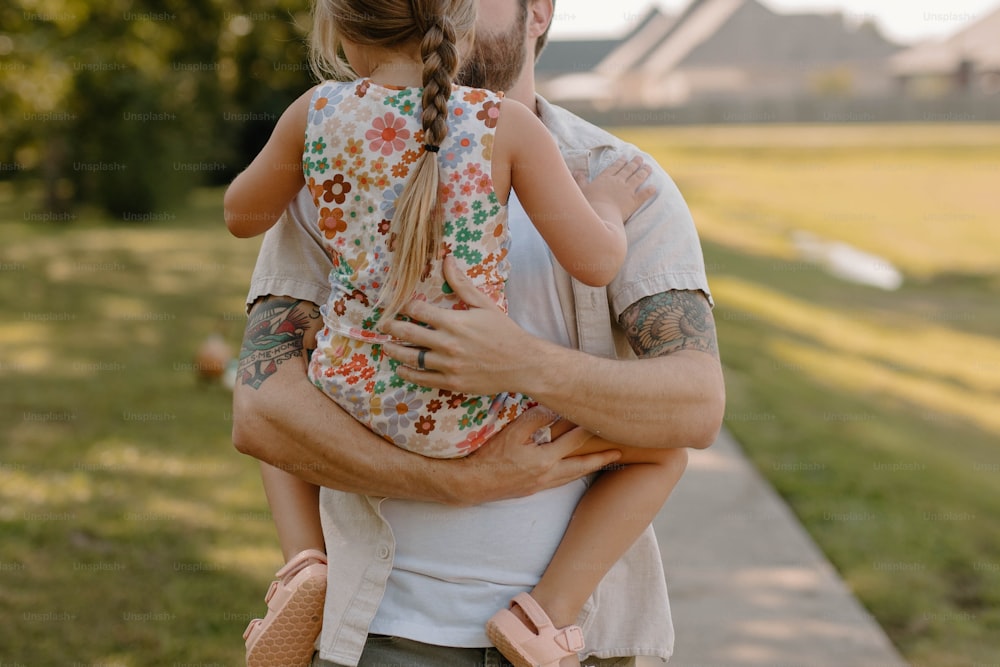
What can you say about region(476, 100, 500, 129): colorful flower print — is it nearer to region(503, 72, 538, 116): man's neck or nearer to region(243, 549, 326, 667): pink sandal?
region(503, 72, 538, 116): man's neck

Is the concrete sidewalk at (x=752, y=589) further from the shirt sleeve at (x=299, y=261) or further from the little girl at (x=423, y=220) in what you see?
the shirt sleeve at (x=299, y=261)

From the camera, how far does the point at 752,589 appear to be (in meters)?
4.49

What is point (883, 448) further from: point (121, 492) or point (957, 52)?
point (957, 52)

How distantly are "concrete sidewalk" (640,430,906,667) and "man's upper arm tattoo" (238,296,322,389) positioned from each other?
7.87ft

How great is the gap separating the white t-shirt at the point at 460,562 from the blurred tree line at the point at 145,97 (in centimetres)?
1031

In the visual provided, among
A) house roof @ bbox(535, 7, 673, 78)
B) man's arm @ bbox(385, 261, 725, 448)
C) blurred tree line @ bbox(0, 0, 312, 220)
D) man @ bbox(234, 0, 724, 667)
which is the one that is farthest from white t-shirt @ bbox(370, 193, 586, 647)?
house roof @ bbox(535, 7, 673, 78)

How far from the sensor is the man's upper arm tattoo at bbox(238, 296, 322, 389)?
6.37 ft

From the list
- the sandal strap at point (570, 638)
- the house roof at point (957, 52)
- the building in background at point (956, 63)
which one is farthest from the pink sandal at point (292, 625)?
the house roof at point (957, 52)

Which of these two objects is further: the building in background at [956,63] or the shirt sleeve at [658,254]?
the building in background at [956,63]

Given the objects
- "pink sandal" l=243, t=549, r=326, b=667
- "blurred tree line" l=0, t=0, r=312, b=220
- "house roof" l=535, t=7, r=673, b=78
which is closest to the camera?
"pink sandal" l=243, t=549, r=326, b=667

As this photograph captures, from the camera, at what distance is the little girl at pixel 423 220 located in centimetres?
171

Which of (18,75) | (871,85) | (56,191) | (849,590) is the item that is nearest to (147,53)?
(56,191)

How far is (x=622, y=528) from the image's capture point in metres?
1.88

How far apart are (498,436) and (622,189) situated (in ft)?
1.64
